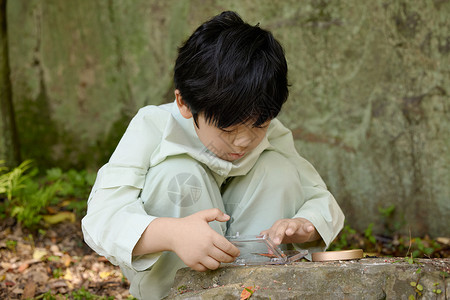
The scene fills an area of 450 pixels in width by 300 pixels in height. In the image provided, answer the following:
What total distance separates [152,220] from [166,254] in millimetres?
256

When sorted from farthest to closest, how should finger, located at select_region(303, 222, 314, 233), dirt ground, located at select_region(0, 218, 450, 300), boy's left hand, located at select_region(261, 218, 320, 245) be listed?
dirt ground, located at select_region(0, 218, 450, 300) < finger, located at select_region(303, 222, 314, 233) < boy's left hand, located at select_region(261, 218, 320, 245)

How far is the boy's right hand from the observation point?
180 centimetres

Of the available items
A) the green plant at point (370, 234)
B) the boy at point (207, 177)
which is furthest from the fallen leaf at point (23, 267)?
the green plant at point (370, 234)

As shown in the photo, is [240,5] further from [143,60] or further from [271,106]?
[271,106]

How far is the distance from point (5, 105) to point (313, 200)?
8.42ft

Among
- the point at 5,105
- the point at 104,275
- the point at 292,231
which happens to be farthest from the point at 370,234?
the point at 5,105

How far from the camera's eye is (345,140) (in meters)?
3.42

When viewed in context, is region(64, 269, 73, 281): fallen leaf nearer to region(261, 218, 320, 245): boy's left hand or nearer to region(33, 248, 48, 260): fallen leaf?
region(33, 248, 48, 260): fallen leaf

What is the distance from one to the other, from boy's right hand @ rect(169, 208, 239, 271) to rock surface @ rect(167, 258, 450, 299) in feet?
0.27

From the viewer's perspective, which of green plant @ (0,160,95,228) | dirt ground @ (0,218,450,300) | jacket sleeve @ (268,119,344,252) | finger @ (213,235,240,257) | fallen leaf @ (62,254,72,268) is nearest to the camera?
finger @ (213,235,240,257)

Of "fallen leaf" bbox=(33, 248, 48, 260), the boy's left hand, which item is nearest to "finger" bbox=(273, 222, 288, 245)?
the boy's left hand

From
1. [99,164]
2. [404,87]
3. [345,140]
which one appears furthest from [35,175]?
[404,87]

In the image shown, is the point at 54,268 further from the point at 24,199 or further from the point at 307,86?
the point at 307,86

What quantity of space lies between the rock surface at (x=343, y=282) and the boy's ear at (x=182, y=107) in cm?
66
